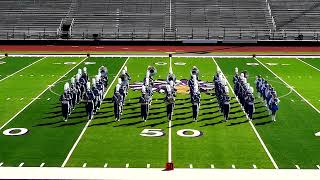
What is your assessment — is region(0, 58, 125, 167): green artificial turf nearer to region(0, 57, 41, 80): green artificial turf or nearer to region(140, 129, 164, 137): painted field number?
region(140, 129, 164, 137): painted field number

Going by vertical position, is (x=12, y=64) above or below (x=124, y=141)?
above

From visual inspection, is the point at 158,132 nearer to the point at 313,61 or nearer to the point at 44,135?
the point at 44,135

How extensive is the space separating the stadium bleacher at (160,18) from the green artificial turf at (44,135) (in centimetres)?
2230

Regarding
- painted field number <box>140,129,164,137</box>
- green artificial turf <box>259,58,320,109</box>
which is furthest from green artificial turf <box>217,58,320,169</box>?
painted field number <box>140,129,164,137</box>

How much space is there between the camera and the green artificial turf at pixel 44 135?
1295 centimetres

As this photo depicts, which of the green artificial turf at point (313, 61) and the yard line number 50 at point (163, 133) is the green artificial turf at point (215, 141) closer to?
the yard line number 50 at point (163, 133)

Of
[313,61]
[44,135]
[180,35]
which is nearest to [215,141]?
[44,135]

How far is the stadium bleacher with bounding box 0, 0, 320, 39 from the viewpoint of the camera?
42.3 meters

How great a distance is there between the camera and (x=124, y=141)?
14.4 m

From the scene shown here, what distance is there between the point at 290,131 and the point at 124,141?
17.4 feet

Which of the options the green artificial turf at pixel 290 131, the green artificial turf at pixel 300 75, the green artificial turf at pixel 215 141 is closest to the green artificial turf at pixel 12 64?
the green artificial turf at pixel 215 141

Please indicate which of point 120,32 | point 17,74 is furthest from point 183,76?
point 120,32

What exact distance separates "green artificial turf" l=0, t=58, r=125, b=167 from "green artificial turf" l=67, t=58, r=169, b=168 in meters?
0.46

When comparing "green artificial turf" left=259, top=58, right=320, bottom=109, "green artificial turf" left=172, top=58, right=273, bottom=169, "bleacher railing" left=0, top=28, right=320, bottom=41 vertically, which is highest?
"bleacher railing" left=0, top=28, right=320, bottom=41
